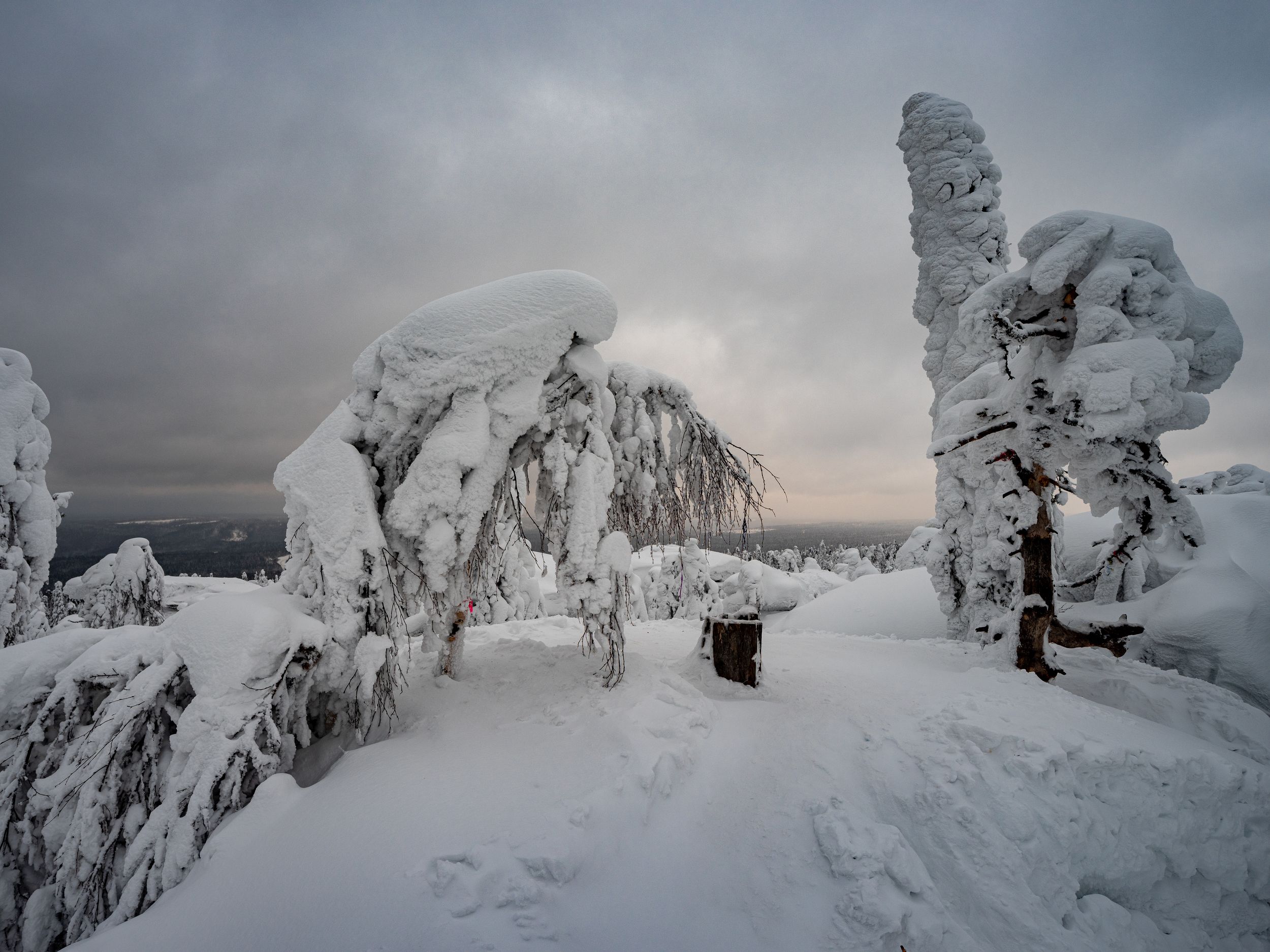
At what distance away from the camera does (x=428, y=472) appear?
13.3 ft

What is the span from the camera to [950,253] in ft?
37.1

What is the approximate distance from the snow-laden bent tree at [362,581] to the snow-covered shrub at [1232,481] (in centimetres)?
1087

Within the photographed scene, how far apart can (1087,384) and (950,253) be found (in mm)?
8376

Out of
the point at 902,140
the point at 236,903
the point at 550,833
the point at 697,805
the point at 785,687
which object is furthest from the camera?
the point at 902,140

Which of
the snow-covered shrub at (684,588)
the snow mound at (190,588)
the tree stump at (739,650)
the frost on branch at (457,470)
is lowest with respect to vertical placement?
the snow mound at (190,588)

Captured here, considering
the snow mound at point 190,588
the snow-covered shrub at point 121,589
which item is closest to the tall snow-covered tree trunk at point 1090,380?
the snow-covered shrub at point 121,589

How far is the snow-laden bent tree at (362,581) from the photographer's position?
122 inches

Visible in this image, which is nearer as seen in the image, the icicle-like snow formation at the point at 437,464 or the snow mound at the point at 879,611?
the icicle-like snow formation at the point at 437,464

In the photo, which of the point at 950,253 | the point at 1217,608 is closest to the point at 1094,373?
the point at 1217,608

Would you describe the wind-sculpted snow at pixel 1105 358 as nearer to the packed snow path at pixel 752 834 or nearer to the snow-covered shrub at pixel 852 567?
the packed snow path at pixel 752 834

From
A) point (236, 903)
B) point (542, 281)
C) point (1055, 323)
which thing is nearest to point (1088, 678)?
point (1055, 323)

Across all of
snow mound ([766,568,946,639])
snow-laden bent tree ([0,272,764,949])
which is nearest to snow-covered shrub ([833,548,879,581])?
snow mound ([766,568,946,639])

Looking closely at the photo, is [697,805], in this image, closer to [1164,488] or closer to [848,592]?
[1164,488]

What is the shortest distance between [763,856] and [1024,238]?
718cm
